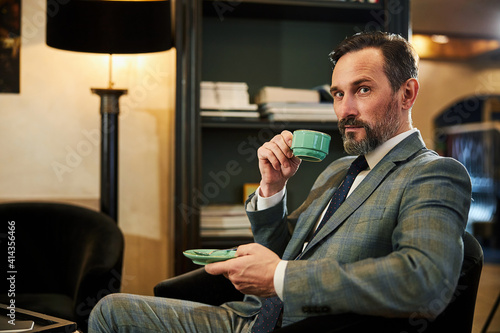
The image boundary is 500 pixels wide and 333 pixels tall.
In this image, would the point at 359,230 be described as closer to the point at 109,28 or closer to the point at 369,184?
the point at 369,184

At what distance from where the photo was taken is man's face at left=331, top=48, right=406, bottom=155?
1564 mm

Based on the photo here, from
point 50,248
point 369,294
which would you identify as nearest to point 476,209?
point 50,248

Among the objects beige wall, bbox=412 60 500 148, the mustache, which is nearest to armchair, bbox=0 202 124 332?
the mustache

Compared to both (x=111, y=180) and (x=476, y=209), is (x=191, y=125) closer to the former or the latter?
(x=111, y=180)

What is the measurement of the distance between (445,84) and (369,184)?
7.68 m

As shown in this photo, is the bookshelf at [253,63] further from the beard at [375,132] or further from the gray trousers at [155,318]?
the beard at [375,132]

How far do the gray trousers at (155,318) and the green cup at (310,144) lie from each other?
0.54m

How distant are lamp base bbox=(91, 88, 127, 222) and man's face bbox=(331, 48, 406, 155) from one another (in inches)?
56.8

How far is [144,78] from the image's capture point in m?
3.12

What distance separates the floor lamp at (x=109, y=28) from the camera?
253cm

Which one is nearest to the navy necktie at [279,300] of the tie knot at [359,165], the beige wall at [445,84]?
the tie knot at [359,165]

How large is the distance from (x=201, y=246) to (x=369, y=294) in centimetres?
154

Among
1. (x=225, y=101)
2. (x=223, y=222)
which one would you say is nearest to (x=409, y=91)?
(x=225, y=101)

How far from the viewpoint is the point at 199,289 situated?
1813 millimetres
